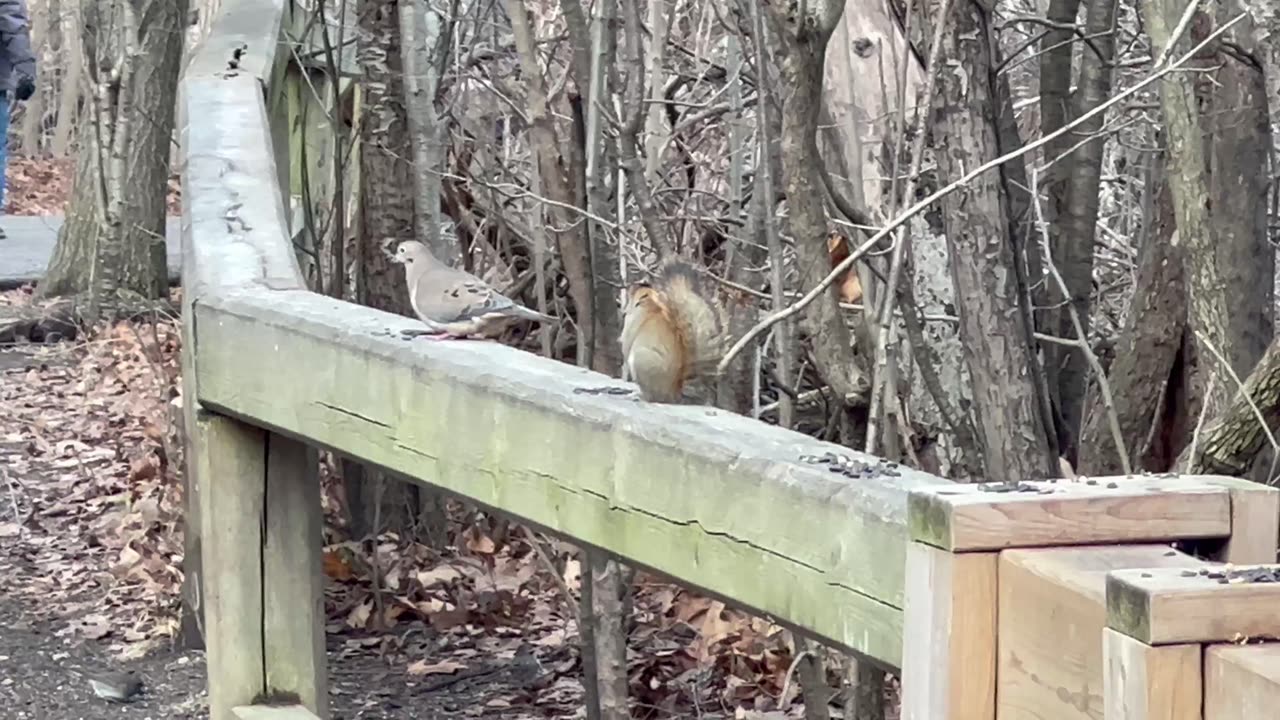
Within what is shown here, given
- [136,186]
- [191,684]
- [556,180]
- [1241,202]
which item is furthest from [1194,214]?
[136,186]

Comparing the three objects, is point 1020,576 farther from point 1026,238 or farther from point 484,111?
point 484,111

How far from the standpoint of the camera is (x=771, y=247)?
Answer: 3.69 meters

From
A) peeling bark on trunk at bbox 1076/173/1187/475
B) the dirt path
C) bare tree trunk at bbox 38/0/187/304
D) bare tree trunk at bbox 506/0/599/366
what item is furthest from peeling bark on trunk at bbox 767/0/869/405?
bare tree trunk at bbox 38/0/187/304

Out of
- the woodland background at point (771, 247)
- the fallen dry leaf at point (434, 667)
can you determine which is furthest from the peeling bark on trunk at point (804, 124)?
the fallen dry leaf at point (434, 667)

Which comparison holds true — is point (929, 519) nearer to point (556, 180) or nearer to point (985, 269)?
point (985, 269)

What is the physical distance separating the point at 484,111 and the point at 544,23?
2.19 feet

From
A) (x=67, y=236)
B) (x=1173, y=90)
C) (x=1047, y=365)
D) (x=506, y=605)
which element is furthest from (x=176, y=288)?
(x=1173, y=90)

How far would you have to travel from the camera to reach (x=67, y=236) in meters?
10.1

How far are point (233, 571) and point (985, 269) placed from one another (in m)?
1.50

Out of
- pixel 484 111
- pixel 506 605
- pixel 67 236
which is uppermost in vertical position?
pixel 484 111

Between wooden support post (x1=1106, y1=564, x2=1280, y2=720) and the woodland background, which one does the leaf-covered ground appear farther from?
wooden support post (x1=1106, y1=564, x2=1280, y2=720)

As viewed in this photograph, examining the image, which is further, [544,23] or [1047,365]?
[544,23]

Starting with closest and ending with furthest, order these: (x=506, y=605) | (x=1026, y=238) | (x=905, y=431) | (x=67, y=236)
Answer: (x=905, y=431), (x=1026, y=238), (x=506, y=605), (x=67, y=236)

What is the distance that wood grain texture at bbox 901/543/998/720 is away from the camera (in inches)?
59.6
